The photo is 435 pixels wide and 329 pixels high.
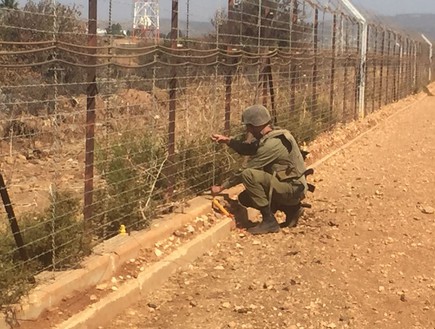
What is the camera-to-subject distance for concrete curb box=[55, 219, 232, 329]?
5.15 metres

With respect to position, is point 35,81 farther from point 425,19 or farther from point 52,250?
point 425,19

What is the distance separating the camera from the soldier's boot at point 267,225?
791cm

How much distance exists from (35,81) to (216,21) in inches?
107

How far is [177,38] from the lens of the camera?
7605mm

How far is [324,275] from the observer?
6.53 m

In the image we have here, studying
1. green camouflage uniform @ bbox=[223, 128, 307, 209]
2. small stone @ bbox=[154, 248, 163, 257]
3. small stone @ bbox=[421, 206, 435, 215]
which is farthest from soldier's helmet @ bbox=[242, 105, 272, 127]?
small stone @ bbox=[421, 206, 435, 215]

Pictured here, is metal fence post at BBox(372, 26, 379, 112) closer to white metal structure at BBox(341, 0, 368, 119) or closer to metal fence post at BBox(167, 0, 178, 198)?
white metal structure at BBox(341, 0, 368, 119)

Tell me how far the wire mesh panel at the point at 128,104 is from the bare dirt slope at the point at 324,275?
0.81 metres

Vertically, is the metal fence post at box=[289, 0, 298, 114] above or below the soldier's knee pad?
above

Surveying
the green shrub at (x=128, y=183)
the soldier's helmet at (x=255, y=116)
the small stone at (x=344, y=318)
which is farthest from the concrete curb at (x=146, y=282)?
the small stone at (x=344, y=318)

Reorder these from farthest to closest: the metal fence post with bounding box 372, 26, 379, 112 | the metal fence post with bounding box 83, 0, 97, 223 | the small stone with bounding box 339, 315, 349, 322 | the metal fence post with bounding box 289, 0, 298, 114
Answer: the metal fence post with bounding box 372, 26, 379, 112 → the metal fence post with bounding box 289, 0, 298, 114 → the metal fence post with bounding box 83, 0, 97, 223 → the small stone with bounding box 339, 315, 349, 322

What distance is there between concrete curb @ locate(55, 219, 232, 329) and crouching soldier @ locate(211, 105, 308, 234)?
0.43 meters

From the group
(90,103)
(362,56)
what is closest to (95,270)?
(90,103)

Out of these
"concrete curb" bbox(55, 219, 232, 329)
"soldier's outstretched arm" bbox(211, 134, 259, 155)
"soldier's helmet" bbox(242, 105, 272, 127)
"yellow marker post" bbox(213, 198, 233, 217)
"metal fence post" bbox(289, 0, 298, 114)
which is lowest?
"concrete curb" bbox(55, 219, 232, 329)
